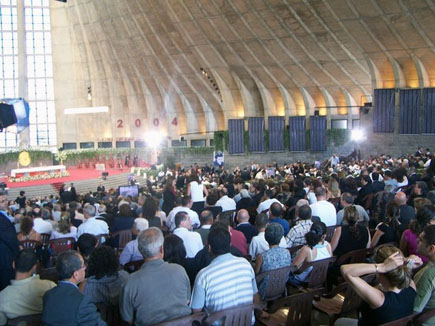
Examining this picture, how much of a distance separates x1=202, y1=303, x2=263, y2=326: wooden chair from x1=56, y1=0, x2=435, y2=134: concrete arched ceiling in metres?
16.9

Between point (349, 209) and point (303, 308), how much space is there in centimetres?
169

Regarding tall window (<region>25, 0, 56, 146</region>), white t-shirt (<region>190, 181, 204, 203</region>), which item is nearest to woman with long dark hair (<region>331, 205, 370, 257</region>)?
white t-shirt (<region>190, 181, 204, 203</region>)

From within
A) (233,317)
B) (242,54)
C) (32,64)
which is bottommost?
(233,317)

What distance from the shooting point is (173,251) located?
4.70 meters

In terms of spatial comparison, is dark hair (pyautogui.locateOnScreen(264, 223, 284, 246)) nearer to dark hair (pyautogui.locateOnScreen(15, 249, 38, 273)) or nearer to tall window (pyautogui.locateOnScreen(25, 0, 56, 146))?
dark hair (pyautogui.locateOnScreen(15, 249, 38, 273))

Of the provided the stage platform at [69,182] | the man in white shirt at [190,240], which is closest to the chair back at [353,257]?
the man in white shirt at [190,240]

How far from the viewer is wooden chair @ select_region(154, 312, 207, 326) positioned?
3.26 metres

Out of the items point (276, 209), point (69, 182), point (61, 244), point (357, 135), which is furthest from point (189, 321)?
point (69, 182)

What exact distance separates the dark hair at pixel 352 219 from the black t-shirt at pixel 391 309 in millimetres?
2080

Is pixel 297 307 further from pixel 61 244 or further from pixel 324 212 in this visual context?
pixel 61 244

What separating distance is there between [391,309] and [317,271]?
1.51 metres

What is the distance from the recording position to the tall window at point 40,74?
3697 cm

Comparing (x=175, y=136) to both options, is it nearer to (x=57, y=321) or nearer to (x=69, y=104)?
(x=69, y=104)

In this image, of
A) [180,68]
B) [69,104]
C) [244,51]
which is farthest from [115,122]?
[244,51]
